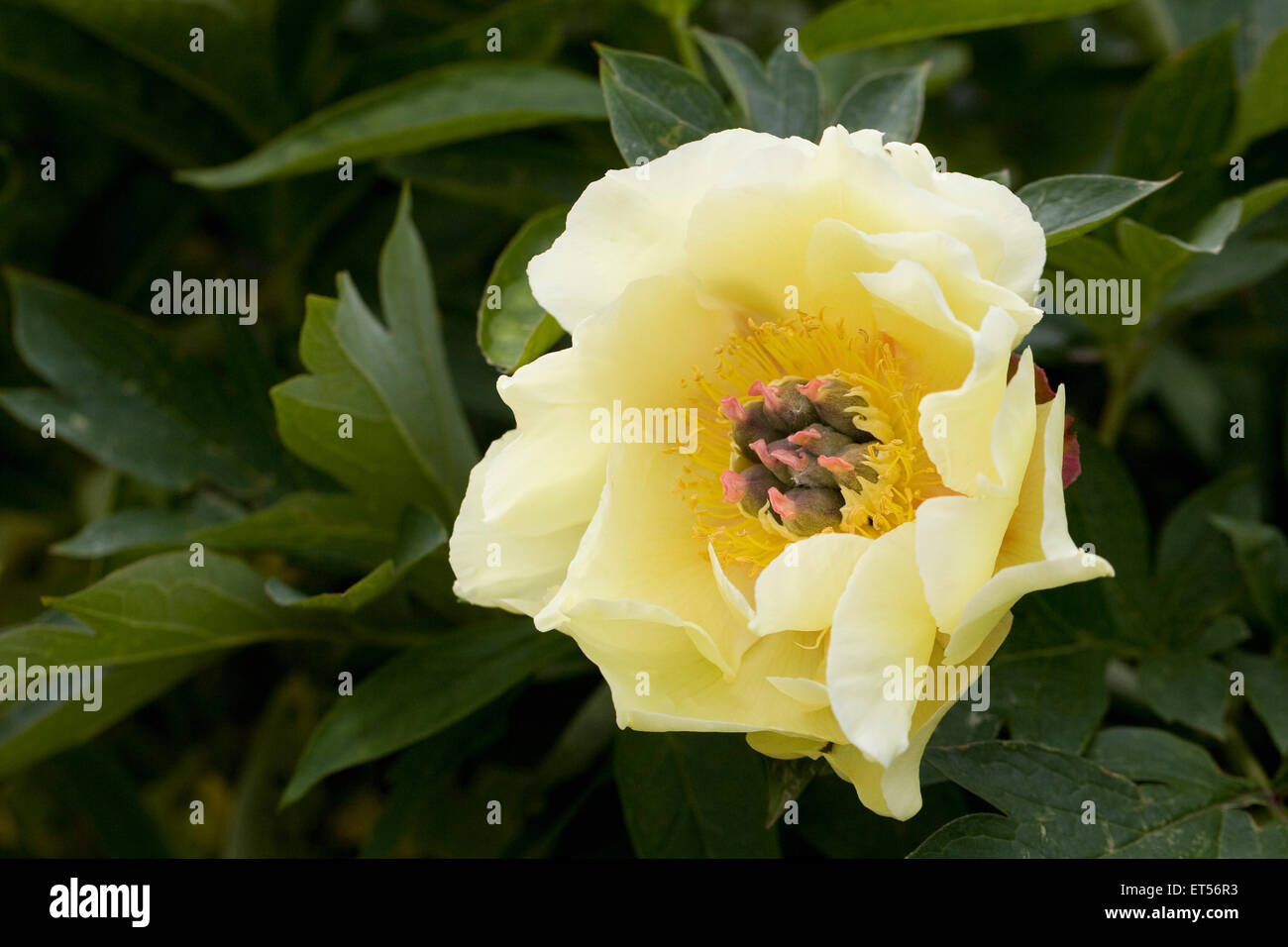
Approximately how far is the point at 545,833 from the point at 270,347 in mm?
614

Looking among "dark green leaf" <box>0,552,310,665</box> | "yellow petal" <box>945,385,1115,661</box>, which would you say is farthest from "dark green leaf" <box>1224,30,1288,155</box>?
"dark green leaf" <box>0,552,310,665</box>

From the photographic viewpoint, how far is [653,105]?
85 cm

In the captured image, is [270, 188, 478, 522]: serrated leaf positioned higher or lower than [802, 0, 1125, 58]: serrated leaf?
lower

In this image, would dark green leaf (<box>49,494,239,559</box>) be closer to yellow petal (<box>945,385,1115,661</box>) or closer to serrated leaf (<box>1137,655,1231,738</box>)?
yellow petal (<box>945,385,1115,661</box>)

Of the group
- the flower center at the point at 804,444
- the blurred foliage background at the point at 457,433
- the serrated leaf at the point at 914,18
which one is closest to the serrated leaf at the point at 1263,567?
the blurred foliage background at the point at 457,433

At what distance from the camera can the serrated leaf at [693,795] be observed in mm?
876

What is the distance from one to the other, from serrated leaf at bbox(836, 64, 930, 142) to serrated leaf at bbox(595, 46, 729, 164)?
95mm

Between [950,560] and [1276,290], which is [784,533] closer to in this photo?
[950,560]

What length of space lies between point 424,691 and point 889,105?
57 cm

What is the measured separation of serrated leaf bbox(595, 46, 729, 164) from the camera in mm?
844

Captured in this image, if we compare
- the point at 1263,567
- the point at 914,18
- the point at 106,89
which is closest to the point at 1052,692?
the point at 1263,567

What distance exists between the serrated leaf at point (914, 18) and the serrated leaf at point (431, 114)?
8.1 inches

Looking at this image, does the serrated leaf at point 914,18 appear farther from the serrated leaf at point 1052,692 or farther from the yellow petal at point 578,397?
→ the serrated leaf at point 1052,692
